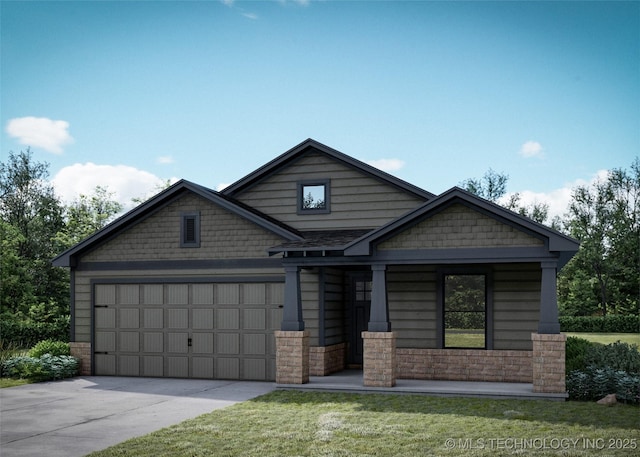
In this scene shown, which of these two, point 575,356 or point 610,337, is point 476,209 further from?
point 610,337

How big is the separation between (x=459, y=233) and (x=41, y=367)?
11.7m

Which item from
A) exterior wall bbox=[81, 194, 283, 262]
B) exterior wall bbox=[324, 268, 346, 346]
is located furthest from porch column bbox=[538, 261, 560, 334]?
exterior wall bbox=[81, 194, 283, 262]

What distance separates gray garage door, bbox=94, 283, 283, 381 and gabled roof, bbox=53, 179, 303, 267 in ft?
4.30

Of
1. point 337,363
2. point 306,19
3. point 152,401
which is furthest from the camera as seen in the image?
point 306,19

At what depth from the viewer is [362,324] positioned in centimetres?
2148

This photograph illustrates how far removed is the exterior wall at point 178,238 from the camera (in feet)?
65.8

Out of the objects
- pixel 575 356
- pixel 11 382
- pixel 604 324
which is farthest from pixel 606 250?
pixel 11 382

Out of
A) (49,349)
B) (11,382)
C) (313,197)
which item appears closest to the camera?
(11,382)

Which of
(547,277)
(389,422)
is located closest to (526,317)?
(547,277)

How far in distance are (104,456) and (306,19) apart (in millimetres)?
16521

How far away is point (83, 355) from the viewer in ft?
70.1

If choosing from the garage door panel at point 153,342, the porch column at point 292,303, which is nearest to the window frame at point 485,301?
the porch column at point 292,303

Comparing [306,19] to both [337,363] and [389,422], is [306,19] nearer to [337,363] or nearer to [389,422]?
[337,363]

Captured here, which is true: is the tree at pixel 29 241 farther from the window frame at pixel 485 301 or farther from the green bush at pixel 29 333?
the window frame at pixel 485 301
